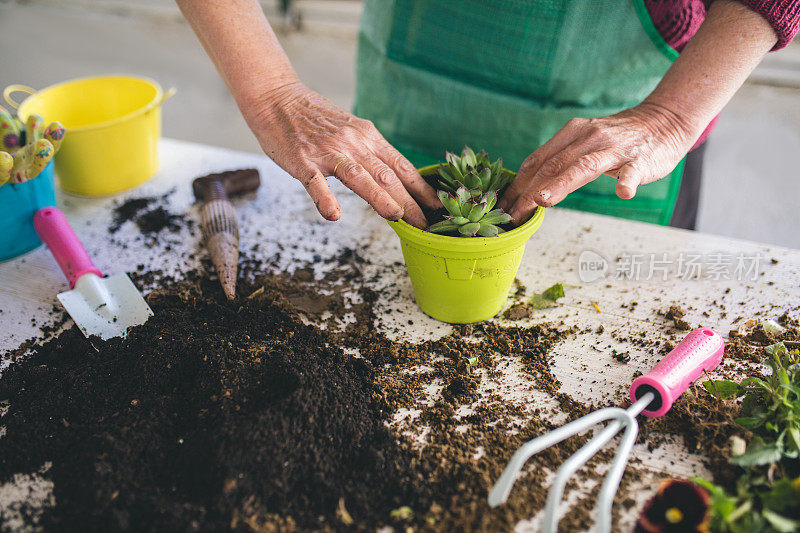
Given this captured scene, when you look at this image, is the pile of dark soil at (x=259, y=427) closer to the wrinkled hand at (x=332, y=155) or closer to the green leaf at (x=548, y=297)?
the green leaf at (x=548, y=297)

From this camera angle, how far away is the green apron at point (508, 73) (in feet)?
3.76

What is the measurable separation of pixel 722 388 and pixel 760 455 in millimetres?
142

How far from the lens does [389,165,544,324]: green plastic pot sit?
3.12ft

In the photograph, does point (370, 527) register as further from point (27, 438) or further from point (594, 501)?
point (27, 438)

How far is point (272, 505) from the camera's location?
75 cm

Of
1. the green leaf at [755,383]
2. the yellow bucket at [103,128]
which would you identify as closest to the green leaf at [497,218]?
the green leaf at [755,383]

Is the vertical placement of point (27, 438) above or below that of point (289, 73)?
below

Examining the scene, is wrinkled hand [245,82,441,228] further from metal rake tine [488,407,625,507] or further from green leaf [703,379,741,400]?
green leaf [703,379,741,400]

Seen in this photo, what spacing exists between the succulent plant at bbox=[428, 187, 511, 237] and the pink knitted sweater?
53 centimetres

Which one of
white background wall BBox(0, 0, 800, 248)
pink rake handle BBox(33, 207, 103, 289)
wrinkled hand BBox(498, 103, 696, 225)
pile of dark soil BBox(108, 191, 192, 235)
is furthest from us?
white background wall BBox(0, 0, 800, 248)

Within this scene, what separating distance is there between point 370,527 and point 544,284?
62cm

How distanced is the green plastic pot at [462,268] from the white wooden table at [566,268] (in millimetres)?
51

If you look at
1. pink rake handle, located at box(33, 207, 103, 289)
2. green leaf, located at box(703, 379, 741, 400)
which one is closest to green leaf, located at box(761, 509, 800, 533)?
green leaf, located at box(703, 379, 741, 400)

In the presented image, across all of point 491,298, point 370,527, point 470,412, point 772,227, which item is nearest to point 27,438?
point 370,527
